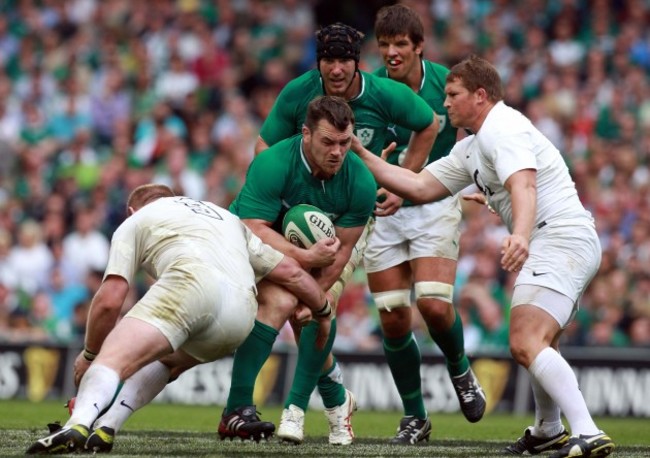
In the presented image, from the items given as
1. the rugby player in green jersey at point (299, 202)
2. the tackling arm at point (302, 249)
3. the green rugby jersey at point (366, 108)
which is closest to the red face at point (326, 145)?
the rugby player in green jersey at point (299, 202)

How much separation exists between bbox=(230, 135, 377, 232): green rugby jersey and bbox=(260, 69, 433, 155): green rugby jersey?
0.61 meters

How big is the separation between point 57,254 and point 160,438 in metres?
7.91

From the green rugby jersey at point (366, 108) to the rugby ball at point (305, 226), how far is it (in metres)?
0.94

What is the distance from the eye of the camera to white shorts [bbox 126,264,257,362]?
7074mm

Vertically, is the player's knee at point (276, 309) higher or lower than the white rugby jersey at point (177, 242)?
lower

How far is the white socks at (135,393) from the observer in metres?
7.47

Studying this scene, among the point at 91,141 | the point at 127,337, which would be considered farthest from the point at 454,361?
the point at 91,141

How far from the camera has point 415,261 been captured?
32.4 feet

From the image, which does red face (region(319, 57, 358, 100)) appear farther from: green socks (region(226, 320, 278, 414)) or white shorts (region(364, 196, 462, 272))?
green socks (region(226, 320, 278, 414))

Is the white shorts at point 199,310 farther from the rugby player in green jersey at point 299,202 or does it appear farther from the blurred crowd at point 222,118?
the blurred crowd at point 222,118

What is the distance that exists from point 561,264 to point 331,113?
→ 1554mm

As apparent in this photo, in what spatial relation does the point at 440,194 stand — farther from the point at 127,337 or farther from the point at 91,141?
the point at 91,141

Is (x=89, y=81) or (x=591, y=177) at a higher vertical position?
(x=89, y=81)

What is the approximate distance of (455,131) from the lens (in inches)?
400
